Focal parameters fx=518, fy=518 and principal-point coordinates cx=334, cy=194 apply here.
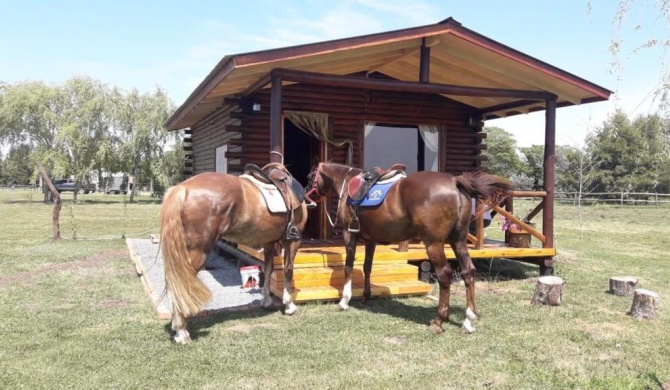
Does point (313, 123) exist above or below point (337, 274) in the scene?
above

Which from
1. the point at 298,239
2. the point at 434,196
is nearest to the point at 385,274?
the point at 298,239

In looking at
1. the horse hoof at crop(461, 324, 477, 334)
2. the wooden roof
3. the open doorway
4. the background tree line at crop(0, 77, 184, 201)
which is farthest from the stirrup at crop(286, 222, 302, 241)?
the background tree line at crop(0, 77, 184, 201)

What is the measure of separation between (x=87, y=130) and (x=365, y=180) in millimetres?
28379

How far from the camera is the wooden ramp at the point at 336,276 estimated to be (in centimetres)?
627

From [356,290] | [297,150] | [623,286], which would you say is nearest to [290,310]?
[356,290]

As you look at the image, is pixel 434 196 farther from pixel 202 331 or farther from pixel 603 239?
pixel 603 239

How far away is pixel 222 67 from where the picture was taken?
6336mm

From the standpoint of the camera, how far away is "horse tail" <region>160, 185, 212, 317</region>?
4.62 meters

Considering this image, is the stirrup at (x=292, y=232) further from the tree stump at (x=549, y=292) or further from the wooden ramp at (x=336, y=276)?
the tree stump at (x=549, y=292)

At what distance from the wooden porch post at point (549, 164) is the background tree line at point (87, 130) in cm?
2635

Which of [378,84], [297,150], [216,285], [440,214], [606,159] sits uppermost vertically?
[606,159]

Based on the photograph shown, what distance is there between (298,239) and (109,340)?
7.20 ft

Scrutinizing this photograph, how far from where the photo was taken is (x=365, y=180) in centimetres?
606

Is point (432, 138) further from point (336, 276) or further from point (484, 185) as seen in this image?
point (484, 185)
